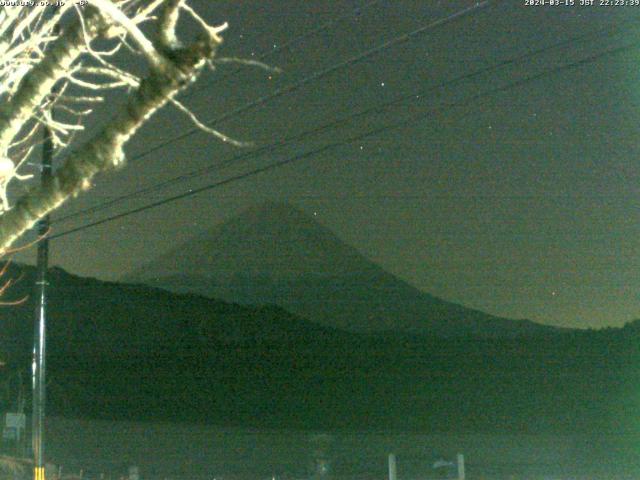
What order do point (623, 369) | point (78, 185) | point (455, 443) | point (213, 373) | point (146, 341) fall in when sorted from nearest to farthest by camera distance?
point (78, 185)
point (455, 443)
point (623, 369)
point (213, 373)
point (146, 341)

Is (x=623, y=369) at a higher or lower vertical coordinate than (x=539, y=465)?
higher

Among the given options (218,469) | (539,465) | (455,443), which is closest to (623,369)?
(455,443)

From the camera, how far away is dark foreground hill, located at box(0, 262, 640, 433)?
45281 mm

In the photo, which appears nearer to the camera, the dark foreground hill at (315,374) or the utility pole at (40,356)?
the utility pole at (40,356)

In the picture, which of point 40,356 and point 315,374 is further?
point 315,374

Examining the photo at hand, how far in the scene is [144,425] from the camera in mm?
45000

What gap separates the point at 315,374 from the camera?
56.0 meters

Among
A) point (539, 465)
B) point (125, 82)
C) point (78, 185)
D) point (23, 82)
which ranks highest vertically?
point (125, 82)

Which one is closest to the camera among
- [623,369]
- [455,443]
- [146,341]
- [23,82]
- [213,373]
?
[23,82]

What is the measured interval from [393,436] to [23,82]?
3845 centimetres

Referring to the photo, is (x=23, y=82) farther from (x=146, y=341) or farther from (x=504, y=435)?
(x=146, y=341)

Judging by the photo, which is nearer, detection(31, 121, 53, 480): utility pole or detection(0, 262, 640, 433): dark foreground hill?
detection(31, 121, 53, 480): utility pole

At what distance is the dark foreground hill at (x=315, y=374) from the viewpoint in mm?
45281

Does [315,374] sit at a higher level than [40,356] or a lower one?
higher
